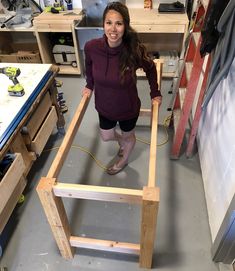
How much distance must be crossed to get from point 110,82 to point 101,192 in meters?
0.63

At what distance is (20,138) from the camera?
64.9 inches

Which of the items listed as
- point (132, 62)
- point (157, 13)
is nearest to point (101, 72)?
point (132, 62)

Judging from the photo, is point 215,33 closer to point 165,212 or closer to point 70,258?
point 165,212

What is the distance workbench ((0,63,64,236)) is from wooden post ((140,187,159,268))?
31.4 inches

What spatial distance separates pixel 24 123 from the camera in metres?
1.57

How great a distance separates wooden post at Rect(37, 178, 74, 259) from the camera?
42.9 inches

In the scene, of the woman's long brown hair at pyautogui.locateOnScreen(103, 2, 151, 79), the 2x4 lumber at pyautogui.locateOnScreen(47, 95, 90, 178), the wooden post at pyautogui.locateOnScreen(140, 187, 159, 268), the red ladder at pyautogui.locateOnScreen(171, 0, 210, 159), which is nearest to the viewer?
the wooden post at pyautogui.locateOnScreen(140, 187, 159, 268)

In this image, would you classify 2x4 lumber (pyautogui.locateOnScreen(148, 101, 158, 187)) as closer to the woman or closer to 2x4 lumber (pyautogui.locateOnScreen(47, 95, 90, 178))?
the woman

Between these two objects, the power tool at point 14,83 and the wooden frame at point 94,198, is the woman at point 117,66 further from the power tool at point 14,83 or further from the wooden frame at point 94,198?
the power tool at point 14,83

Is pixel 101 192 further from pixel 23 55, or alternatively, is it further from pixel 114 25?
pixel 23 55

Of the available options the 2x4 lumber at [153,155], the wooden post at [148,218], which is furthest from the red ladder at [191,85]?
the wooden post at [148,218]

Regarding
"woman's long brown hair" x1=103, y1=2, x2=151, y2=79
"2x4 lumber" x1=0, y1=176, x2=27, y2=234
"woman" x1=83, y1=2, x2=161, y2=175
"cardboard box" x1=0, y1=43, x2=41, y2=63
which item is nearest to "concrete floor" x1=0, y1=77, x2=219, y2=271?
"2x4 lumber" x1=0, y1=176, x2=27, y2=234

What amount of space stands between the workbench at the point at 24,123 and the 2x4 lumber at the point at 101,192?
475 millimetres

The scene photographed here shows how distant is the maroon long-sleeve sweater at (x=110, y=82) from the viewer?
1.34 metres
